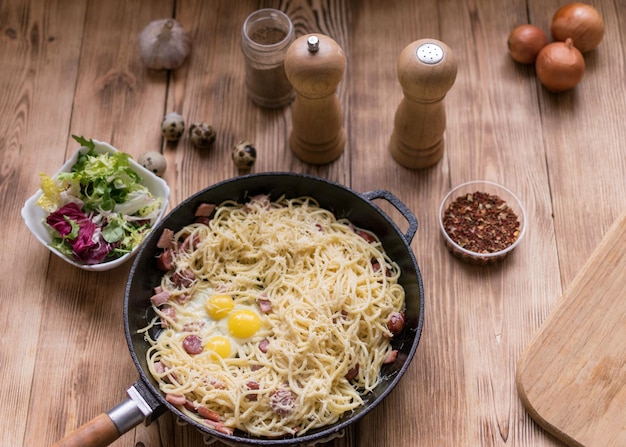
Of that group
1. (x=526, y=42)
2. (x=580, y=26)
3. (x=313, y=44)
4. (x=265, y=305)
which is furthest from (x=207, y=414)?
(x=580, y=26)

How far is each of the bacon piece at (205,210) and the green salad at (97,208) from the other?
167mm

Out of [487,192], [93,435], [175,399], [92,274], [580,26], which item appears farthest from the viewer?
[580,26]

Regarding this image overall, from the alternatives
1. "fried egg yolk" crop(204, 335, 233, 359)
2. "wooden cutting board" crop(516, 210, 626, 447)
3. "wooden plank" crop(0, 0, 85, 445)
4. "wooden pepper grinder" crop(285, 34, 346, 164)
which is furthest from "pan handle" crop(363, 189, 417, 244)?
"wooden plank" crop(0, 0, 85, 445)

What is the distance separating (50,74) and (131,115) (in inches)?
15.5

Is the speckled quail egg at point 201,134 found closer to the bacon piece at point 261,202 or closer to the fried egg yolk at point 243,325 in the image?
the bacon piece at point 261,202

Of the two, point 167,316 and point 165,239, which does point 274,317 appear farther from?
point 165,239

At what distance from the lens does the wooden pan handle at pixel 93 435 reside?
2111 millimetres

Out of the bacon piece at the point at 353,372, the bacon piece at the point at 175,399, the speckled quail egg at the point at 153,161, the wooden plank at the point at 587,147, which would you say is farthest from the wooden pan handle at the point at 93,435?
the wooden plank at the point at 587,147

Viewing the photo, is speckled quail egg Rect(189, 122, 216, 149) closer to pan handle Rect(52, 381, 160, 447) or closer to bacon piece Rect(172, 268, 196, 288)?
bacon piece Rect(172, 268, 196, 288)

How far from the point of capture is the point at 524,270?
2.73 m

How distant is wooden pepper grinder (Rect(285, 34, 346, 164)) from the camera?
2438mm

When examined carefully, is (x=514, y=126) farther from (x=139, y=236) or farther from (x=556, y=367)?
(x=139, y=236)

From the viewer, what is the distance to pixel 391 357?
2406 millimetres

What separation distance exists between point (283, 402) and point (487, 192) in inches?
44.8
